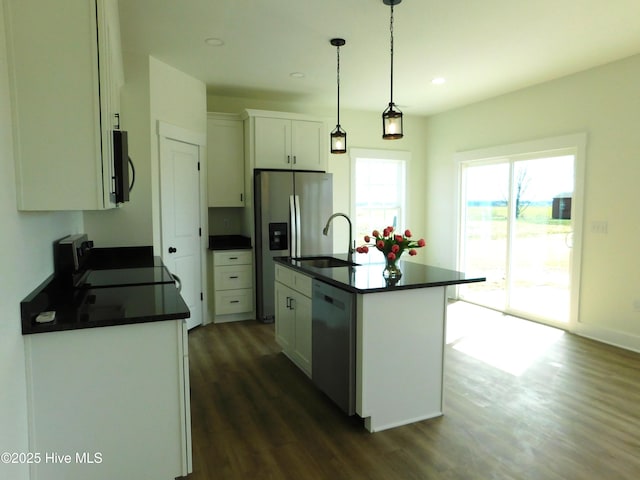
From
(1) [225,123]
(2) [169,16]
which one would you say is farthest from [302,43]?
(1) [225,123]

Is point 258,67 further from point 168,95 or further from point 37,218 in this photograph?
point 37,218

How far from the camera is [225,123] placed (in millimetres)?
5027

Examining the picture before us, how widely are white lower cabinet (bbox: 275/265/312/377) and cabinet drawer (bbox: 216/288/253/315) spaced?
1.32 meters

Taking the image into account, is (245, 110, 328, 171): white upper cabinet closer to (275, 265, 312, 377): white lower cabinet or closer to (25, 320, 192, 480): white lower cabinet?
(275, 265, 312, 377): white lower cabinet

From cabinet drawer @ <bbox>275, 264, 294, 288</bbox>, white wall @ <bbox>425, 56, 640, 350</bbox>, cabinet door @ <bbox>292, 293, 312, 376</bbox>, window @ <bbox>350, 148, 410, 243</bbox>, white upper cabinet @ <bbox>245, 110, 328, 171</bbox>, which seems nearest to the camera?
cabinet door @ <bbox>292, 293, 312, 376</bbox>

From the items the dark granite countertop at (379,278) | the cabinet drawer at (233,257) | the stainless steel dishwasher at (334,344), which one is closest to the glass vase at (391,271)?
the dark granite countertop at (379,278)

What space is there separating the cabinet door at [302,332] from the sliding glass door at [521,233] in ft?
10.5

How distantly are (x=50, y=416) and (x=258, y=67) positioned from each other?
3540 mm

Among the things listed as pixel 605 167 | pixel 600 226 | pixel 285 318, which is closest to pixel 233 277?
pixel 285 318

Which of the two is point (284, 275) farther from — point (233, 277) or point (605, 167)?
point (605, 167)

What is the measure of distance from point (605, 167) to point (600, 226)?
0.60 meters

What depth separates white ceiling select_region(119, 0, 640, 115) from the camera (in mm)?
2896

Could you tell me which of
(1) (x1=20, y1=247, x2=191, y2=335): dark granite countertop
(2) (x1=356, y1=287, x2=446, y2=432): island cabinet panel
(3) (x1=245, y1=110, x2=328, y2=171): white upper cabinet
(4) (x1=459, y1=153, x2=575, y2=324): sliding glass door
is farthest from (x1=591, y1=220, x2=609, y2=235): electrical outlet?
(1) (x1=20, y1=247, x2=191, y2=335): dark granite countertop

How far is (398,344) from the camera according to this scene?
2486mm
